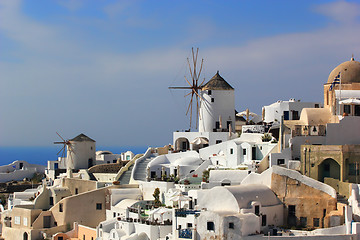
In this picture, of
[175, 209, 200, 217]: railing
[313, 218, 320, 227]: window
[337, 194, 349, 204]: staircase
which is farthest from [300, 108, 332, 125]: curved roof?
[175, 209, 200, 217]: railing

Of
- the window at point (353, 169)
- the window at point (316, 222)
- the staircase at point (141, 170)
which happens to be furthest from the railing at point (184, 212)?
the staircase at point (141, 170)

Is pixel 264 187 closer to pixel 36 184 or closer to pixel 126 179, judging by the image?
pixel 126 179

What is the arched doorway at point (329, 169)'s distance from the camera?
127 ft

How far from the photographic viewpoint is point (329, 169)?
128 ft

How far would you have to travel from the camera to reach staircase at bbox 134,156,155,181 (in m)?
49.3

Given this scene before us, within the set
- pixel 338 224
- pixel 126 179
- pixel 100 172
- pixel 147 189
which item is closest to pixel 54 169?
pixel 100 172

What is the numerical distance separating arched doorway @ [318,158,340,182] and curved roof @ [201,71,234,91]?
16996mm

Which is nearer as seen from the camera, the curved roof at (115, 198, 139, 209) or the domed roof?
the curved roof at (115, 198, 139, 209)

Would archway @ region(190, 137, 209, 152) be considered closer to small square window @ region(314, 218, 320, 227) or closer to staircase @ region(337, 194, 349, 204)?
staircase @ region(337, 194, 349, 204)

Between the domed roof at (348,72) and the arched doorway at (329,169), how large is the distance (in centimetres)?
913

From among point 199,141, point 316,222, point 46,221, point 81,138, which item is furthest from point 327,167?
point 81,138

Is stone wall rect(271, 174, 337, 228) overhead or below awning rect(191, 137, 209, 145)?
below

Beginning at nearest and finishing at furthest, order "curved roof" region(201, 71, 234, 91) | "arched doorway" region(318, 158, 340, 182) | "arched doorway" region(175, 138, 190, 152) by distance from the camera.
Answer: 1. "arched doorway" region(318, 158, 340, 182)
2. "curved roof" region(201, 71, 234, 91)
3. "arched doorway" region(175, 138, 190, 152)

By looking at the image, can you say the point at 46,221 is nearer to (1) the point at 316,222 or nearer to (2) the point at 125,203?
(2) the point at 125,203
